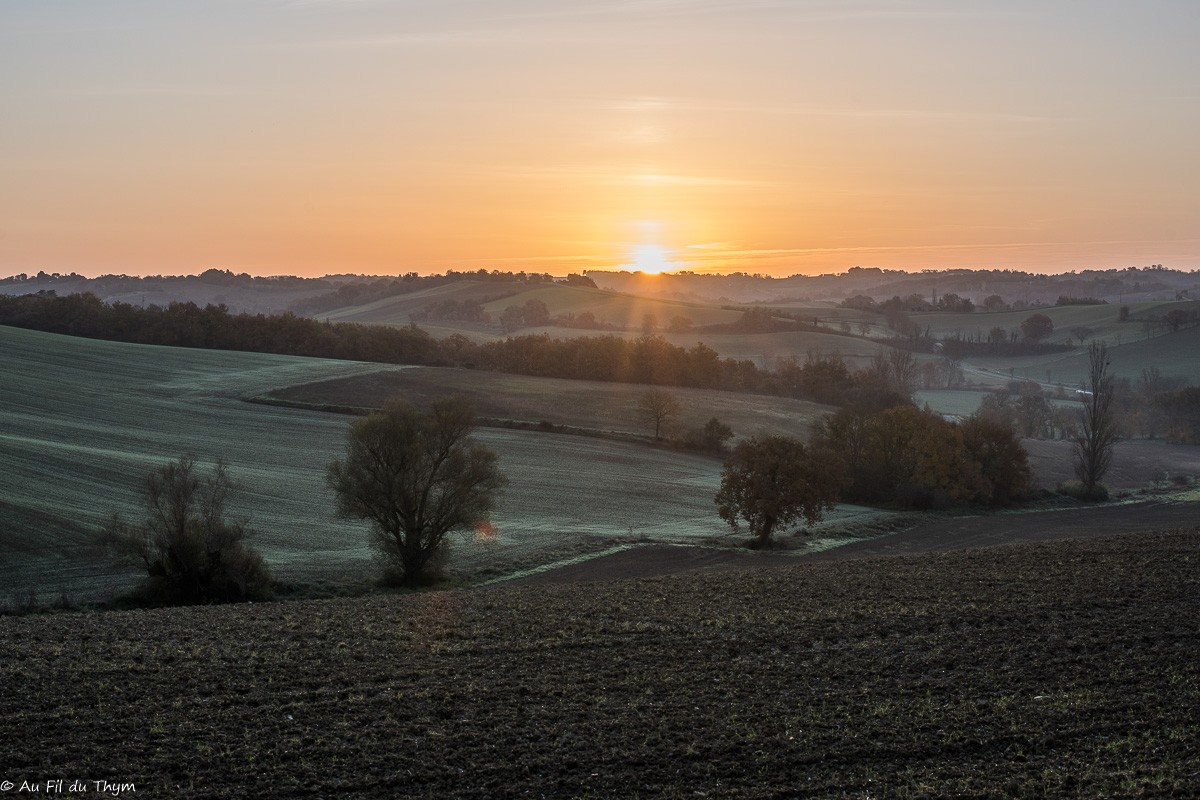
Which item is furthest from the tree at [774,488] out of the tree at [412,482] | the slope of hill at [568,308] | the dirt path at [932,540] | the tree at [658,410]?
the slope of hill at [568,308]

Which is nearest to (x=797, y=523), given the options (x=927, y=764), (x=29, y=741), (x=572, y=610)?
(x=572, y=610)

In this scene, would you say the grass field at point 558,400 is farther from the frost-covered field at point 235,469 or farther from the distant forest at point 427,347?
the frost-covered field at point 235,469

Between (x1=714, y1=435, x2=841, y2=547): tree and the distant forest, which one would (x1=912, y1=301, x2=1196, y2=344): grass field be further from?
(x1=714, y1=435, x2=841, y2=547): tree

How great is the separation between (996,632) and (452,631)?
1206cm

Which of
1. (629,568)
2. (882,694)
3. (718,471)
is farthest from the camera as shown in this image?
(718,471)

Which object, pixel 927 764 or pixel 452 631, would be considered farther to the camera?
pixel 452 631

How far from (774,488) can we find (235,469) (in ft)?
88.1

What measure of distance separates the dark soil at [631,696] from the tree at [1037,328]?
163575 mm

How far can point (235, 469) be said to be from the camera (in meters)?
54.6

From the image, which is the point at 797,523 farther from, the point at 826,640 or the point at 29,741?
the point at 29,741

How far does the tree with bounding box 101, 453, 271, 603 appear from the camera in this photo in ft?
112

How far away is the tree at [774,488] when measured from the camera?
47.6 meters

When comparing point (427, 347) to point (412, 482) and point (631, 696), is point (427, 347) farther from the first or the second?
point (631, 696)

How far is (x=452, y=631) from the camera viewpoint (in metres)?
24.9
